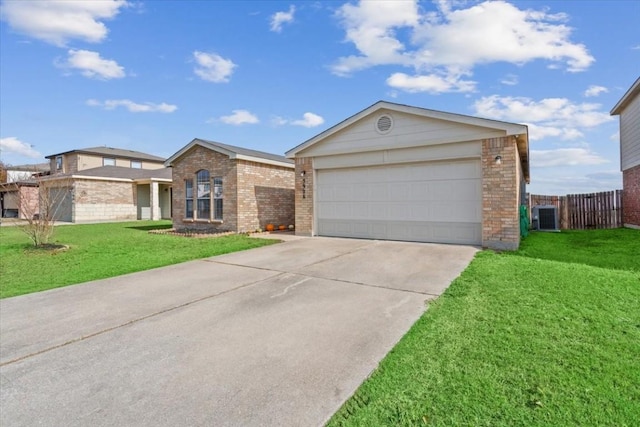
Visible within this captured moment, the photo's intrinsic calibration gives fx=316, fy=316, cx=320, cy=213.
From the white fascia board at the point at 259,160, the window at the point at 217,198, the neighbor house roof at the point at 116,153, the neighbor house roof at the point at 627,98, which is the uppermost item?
the neighbor house roof at the point at 116,153

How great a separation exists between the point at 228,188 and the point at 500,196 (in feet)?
32.5

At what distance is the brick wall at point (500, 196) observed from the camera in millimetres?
8125

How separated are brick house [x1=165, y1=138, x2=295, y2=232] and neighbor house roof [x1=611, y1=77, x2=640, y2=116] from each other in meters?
14.2

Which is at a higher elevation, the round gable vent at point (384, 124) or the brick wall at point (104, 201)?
the round gable vent at point (384, 124)

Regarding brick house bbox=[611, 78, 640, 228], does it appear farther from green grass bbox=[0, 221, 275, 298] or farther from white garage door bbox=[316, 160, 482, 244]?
green grass bbox=[0, 221, 275, 298]

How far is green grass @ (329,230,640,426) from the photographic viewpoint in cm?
Result: 207

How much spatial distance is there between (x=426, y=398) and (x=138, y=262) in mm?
7410

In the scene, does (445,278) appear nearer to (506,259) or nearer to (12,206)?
(506,259)

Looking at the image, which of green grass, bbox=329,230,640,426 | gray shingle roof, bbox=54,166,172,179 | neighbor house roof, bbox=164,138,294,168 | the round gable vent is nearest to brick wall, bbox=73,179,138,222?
gray shingle roof, bbox=54,166,172,179

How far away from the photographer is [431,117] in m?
9.12

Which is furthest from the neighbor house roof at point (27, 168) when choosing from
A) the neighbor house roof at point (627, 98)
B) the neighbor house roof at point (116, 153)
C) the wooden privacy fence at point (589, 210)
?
the neighbor house roof at point (627, 98)

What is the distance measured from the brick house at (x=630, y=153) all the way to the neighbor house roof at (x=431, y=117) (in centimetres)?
637

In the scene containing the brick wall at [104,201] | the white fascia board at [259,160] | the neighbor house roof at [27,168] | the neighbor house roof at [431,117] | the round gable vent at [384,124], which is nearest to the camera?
the neighbor house roof at [431,117]

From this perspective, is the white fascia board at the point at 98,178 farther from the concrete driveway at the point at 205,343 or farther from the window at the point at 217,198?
the concrete driveway at the point at 205,343
